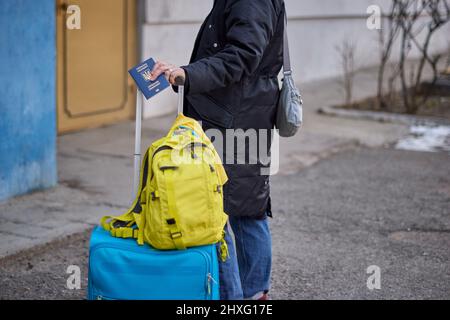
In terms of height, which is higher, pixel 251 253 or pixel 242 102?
pixel 242 102

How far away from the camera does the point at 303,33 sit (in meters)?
11.6

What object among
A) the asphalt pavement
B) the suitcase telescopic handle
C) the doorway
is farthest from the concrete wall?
the suitcase telescopic handle

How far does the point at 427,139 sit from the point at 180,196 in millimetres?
6149

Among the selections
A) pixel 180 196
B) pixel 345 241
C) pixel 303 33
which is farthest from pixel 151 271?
pixel 303 33

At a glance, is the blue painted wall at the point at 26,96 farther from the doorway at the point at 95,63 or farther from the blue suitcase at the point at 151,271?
the blue suitcase at the point at 151,271

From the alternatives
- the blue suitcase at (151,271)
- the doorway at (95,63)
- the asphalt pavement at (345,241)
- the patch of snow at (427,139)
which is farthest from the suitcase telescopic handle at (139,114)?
the patch of snow at (427,139)

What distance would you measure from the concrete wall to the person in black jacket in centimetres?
509

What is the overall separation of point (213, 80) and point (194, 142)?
288 mm

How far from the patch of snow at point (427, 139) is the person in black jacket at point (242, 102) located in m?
4.80

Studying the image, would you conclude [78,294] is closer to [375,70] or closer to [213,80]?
[213,80]

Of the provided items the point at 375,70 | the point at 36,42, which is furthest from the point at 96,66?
the point at 375,70

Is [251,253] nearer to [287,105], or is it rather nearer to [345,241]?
[287,105]

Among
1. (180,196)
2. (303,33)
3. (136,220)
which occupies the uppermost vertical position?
(303,33)

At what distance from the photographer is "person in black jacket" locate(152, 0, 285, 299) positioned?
3.15 meters
